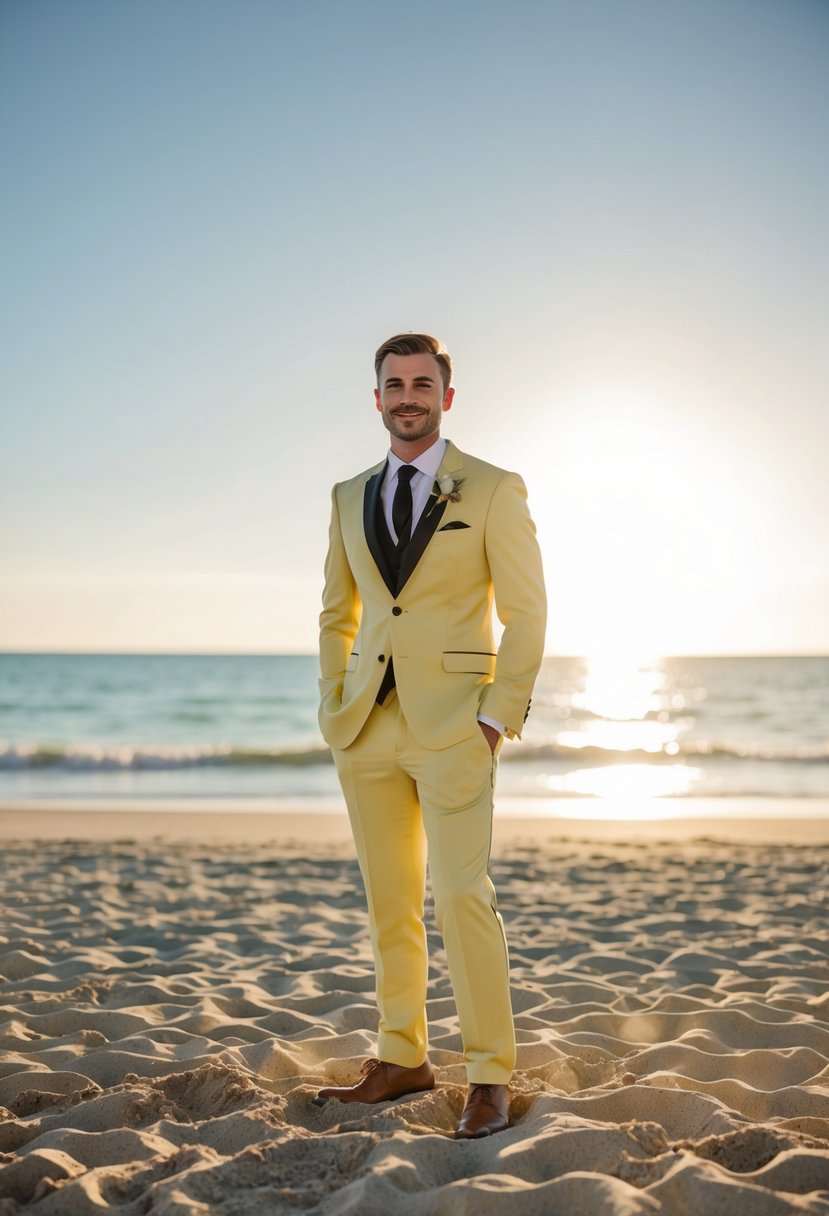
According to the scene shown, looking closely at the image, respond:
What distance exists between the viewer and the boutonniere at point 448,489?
278cm

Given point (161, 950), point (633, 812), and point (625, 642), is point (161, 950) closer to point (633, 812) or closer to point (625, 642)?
point (633, 812)

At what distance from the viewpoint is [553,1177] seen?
90.4 inches

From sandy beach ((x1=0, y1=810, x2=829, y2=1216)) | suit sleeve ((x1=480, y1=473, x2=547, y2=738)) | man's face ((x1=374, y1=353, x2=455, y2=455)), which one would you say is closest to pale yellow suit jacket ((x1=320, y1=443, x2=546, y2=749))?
suit sleeve ((x1=480, y1=473, x2=547, y2=738))

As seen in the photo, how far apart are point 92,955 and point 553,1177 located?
2.97 metres

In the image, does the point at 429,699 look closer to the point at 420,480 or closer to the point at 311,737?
the point at 420,480

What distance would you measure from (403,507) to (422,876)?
1.04 meters

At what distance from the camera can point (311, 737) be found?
22516 millimetres

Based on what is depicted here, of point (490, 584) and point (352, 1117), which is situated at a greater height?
point (490, 584)

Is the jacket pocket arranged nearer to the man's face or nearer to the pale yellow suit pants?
the pale yellow suit pants

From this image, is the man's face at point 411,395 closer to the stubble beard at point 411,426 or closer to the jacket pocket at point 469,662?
the stubble beard at point 411,426

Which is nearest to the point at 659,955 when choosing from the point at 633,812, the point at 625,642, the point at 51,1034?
the point at 51,1034

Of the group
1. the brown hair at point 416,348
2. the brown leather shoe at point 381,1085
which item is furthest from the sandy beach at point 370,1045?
the brown hair at point 416,348

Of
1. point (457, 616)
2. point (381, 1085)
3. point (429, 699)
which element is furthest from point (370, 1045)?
point (457, 616)

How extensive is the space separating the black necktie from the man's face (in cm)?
9
